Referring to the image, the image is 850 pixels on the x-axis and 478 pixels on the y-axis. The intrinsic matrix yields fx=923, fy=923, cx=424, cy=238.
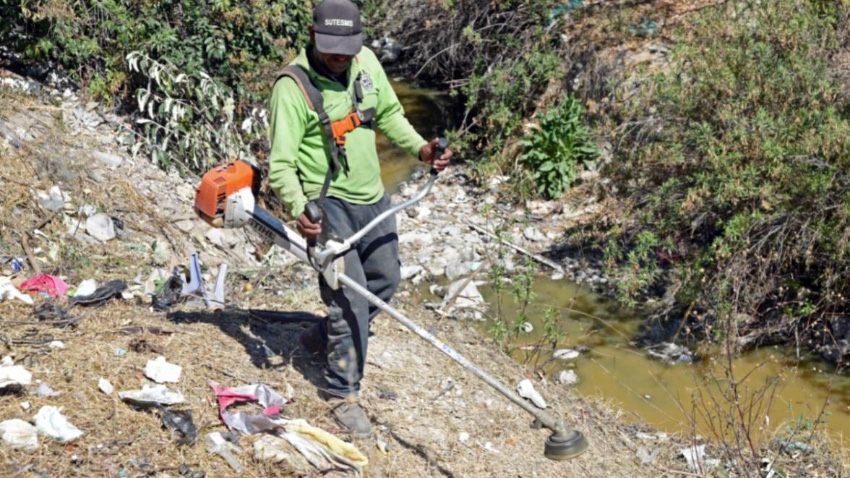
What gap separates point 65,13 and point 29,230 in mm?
2705

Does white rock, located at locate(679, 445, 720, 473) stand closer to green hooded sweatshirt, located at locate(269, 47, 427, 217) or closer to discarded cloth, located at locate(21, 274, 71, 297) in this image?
green hooded sweatshirt, located at locate(269, 47, 427, 217)

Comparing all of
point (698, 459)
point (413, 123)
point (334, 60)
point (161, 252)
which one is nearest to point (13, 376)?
Result: point (334, 60)

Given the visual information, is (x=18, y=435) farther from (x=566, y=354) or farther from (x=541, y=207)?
(x=541, y=207)

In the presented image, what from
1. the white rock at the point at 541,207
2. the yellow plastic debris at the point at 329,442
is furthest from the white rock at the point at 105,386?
the white rock at the point at 541,207

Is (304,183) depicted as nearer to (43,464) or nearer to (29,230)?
(43,464)

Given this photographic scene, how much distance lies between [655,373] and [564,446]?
2.84 metres

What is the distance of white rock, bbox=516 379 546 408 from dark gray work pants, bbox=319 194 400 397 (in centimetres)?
116

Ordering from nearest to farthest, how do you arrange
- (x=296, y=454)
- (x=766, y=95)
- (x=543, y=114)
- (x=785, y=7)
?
(x=296, y=454), (x=766, y=95), (x=785, y=7), (x=543, y=114)

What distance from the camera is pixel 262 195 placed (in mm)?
8078

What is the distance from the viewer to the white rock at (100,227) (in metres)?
6.05

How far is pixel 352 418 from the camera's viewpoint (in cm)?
422

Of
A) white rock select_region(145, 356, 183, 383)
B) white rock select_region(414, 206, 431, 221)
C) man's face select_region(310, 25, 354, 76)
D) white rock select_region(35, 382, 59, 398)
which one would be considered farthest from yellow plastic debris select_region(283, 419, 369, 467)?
white rock select_region(414, 206, 431, 221)

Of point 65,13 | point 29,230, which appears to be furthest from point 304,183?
point 65,13

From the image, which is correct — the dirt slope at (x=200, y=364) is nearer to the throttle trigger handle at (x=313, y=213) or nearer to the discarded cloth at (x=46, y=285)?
the discarded cloth at (x=46, y=285)
